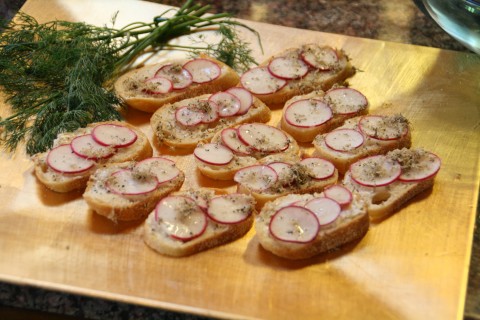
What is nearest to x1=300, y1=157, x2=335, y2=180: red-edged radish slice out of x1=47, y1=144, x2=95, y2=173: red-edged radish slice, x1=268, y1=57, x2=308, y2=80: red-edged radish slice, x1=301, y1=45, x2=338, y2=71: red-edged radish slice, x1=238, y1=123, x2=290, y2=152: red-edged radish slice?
x1=238, y1=123, x2=290, y2=152: red-edged radish slice

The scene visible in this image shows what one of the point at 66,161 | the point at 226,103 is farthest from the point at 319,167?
the point at 66,161

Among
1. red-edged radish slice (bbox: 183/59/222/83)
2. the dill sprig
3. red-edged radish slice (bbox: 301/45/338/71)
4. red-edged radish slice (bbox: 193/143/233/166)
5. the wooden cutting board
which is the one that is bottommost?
the wooden cutting board

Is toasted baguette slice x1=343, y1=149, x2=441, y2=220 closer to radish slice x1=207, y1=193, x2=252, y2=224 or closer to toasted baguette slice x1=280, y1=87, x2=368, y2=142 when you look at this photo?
toasted baguette slice x1=280, y1=87, x2=368, y2=142

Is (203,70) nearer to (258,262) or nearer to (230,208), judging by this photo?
(230,208)

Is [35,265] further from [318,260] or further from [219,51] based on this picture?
[219,51]

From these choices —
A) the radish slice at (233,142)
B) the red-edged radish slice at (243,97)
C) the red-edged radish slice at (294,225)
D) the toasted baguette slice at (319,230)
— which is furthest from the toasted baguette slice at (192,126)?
the red-edged radish slice at (294,225)

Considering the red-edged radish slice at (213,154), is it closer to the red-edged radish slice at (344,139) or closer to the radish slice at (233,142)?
the radish slice at (233,142)

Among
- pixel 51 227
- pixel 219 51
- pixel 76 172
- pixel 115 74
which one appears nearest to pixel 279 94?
pixel 219 51
